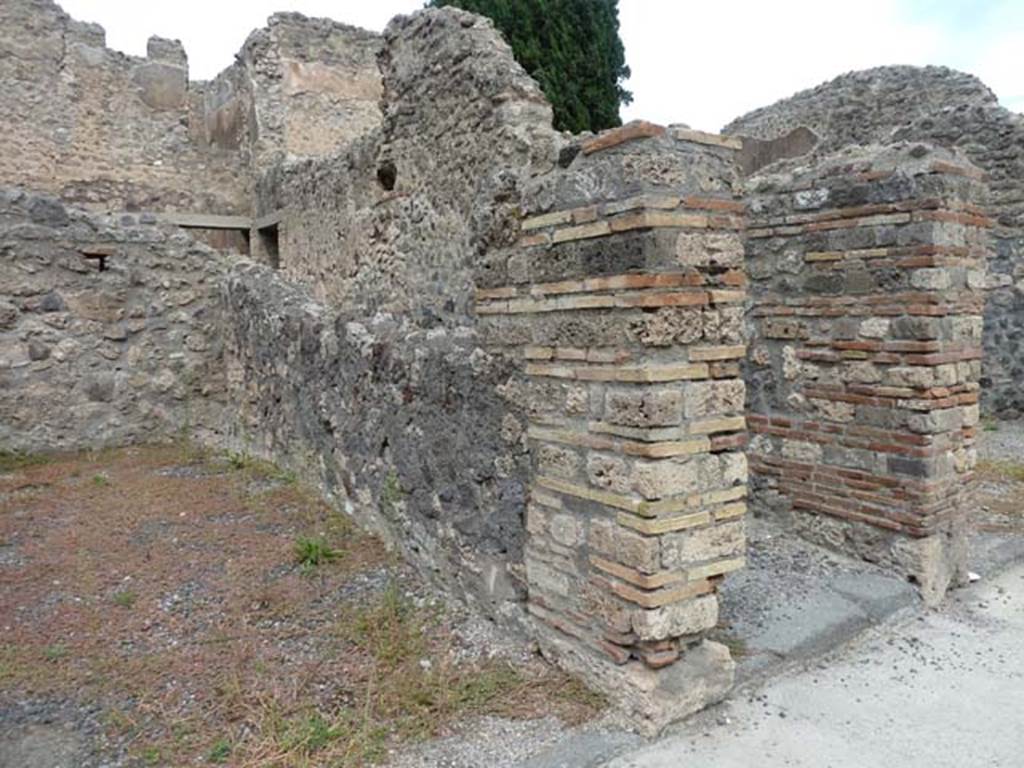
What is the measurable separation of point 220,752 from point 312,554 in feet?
5.46

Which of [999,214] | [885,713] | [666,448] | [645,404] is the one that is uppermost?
[999,214]

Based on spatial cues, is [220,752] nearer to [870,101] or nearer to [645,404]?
[645,404]

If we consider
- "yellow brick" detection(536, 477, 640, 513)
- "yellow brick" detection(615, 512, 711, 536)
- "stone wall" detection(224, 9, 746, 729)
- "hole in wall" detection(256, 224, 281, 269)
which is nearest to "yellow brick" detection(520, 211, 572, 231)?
"stone wall" detection(224, 9, 746, 729)

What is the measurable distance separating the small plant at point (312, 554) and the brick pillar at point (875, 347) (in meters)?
2.56

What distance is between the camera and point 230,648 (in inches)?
134

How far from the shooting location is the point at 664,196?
2770mm

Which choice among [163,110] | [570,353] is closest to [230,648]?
[570,353]

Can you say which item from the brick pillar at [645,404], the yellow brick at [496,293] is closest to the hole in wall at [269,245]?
the yellow brick at [496,293]

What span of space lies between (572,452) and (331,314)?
291cm

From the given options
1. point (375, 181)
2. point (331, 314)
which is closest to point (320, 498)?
point (331, 314)

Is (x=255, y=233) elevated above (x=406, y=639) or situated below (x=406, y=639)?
above

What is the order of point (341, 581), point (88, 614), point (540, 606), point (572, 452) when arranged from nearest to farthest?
point (572, 452) → point (540, 606) → point (88, 614) → point (341, 581)

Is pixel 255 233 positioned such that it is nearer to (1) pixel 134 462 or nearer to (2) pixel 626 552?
(1) pixel 134 462

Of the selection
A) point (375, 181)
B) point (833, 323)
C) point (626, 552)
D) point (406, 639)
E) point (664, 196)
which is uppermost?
point (375, 181)
